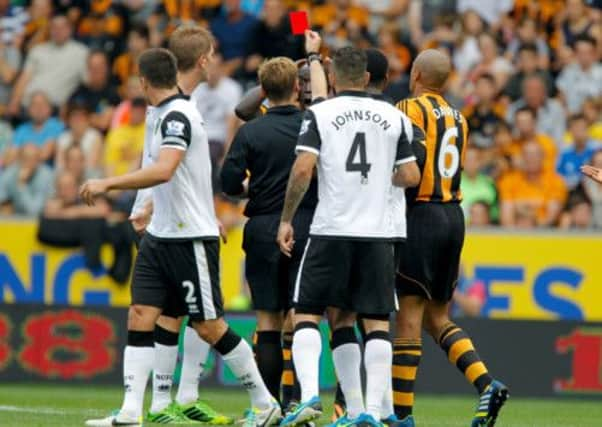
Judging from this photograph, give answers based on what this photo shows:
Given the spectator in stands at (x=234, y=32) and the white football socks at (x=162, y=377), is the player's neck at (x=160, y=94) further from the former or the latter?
the spectator in stands at (x=234, y=32)

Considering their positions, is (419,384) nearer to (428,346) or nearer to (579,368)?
(428,346)

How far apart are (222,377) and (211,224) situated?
6.25 m

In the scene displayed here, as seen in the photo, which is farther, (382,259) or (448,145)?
(448,145)

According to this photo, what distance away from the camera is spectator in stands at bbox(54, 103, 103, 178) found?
1984cm

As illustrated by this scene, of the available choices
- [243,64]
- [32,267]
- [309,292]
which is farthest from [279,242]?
[243,64]

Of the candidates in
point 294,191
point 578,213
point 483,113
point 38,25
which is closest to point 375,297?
point 294,191

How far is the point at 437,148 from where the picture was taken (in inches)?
454

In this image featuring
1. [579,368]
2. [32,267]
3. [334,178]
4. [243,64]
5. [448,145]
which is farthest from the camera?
[243,64]

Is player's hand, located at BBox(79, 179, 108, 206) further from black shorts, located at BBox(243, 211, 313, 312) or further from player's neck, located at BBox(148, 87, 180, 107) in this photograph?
black shorts, located at BBox(243, 211, 313, 312)

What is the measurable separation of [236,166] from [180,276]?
1149 millimetres

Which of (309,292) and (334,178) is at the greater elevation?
(334,178)

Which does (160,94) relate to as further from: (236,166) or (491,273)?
(491,273)

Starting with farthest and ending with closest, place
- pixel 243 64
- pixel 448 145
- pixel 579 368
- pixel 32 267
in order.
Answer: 1. pixel 243 64
2. pixel 32 267
3. pixel 579 368
4. pixel 448 145

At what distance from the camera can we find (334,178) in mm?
10633
